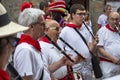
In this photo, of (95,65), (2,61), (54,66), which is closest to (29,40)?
(54,66)

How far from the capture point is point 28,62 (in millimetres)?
4121

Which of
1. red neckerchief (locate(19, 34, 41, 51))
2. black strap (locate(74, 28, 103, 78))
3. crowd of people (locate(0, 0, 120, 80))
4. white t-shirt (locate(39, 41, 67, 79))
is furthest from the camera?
black strap (locate(74, 28, 103, 78))

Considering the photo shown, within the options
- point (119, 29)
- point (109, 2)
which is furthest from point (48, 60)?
point (109, 2)

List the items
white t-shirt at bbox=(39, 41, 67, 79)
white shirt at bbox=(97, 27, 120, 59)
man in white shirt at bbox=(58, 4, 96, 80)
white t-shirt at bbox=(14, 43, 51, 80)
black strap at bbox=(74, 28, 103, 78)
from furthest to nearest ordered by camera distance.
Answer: white shirt at bbox=(97, 27, 120, 59) → black strap at bbox=(74, 28, 103, 78) → man in white shirt at bbox=(58, 4, 96, 80) → white t-shirt at bbox=(39, 41, 67, 79) → white t-shirt at bbox=(14, 43, 51, 80)

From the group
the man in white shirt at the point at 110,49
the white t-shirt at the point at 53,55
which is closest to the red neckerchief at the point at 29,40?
the white t-shirt at the point at 53,55

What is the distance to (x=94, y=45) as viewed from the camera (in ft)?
21.1

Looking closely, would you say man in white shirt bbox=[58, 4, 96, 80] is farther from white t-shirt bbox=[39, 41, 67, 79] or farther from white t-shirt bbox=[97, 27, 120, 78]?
white t-shirt bbox=[39, 41, 67, 79]

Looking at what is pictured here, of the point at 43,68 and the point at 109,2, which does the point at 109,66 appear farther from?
the point at 109,2

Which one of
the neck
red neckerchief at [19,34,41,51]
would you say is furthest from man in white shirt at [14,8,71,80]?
the neck

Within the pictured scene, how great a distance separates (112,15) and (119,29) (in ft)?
1.19

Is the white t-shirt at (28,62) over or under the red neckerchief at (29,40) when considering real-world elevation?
under

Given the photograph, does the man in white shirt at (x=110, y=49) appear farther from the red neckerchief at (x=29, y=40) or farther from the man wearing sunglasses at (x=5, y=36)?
the man wearing sunglasses at (x=5, y=36)

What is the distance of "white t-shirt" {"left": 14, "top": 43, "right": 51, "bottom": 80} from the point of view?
412 cm

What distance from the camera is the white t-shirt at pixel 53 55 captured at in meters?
4.90
